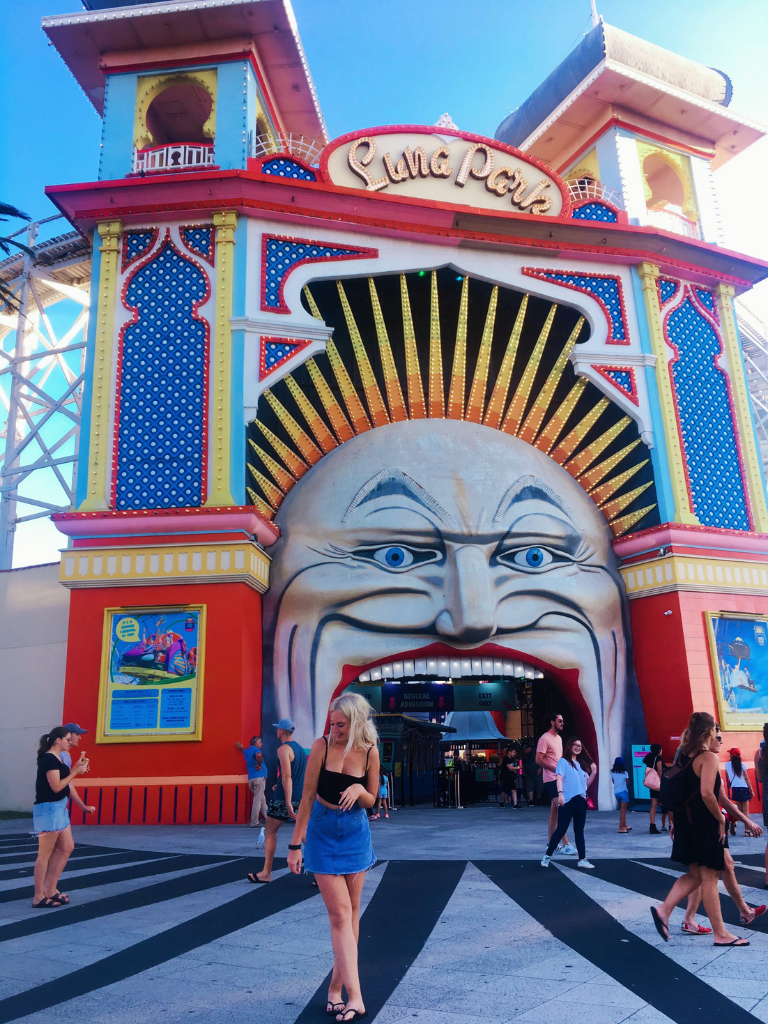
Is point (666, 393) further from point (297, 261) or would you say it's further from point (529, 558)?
point (297, 261)

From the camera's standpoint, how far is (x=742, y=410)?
17.0 meters

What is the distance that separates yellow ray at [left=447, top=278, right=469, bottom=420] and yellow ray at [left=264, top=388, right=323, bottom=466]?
2.72 metres

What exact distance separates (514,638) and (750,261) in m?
10.2

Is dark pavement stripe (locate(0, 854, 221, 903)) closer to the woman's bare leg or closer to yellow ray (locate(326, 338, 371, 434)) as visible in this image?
the woman's bare leg

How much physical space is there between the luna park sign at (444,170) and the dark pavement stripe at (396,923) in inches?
483

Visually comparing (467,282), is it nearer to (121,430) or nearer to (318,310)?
(318,310)

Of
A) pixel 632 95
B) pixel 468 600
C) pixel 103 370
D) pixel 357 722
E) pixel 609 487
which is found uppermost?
pixel 632 95

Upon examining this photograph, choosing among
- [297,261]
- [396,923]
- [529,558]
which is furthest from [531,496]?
[396,923]

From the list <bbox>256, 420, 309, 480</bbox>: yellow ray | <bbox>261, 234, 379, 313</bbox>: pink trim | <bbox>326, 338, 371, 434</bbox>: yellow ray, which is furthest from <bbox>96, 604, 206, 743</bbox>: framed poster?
<bbox>261, 234, 379, 313</bbox>: pink trim

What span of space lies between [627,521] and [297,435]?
6.58 meters

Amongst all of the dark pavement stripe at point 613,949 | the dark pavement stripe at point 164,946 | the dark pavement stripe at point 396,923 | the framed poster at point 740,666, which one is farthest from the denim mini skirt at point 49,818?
the framed poster at point 740,666

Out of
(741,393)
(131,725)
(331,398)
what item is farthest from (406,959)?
(741,393)

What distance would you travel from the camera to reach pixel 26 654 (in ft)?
50.6

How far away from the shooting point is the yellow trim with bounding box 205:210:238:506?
13.5m
